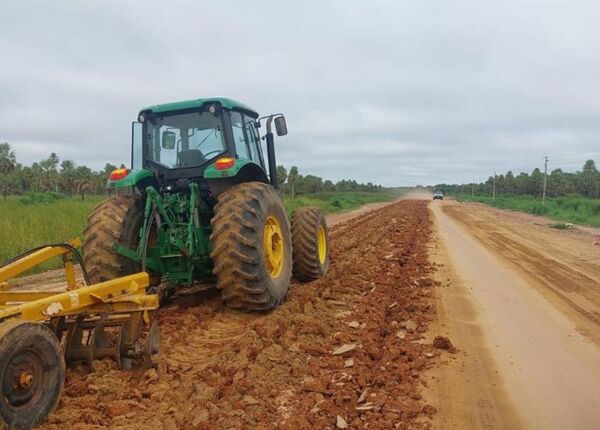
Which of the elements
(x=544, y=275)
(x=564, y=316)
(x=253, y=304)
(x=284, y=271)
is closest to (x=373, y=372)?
(x=253, y=304)

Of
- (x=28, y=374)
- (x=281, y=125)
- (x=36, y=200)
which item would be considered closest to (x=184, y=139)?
(x=281, y=125)

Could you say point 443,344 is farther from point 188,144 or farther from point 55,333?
point 188,144

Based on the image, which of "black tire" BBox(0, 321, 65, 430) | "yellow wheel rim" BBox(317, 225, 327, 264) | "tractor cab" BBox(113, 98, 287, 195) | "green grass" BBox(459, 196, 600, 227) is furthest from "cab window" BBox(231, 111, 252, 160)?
"green grass" BBox(459, 196, 600, 227)

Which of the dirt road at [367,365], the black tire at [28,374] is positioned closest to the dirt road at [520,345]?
the dirt road at [367,365]

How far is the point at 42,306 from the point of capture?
124 inches

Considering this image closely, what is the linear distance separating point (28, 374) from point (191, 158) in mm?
3486

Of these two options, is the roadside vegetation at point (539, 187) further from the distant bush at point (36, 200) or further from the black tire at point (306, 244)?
the black tire at point (306, 244)

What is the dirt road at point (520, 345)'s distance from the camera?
358 cm

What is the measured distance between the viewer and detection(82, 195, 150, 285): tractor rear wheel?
5273mm

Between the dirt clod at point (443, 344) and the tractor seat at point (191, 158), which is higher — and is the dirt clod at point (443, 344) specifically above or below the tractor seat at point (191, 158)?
below

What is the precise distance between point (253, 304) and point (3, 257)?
717cm

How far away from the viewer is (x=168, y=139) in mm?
6227

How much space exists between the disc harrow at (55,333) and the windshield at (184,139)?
206cm

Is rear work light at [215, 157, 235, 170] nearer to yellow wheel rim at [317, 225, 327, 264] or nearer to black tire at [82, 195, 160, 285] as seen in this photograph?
black tire at [82, 195, 160, 285]
